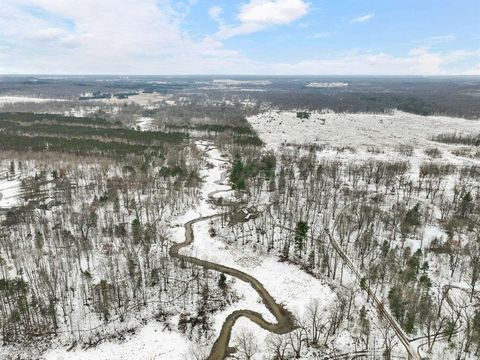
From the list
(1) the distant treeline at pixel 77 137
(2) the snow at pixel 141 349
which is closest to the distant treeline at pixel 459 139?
(1) the distant treeline at pixel 77 137

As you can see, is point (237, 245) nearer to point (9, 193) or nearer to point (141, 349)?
point (141, 349)

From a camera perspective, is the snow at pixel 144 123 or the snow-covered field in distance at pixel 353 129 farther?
the snow at pixel 144 123

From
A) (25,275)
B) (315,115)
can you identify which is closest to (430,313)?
(25,275)

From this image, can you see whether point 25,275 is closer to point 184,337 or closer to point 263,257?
point 184,337

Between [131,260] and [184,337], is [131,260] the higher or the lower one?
the higher one

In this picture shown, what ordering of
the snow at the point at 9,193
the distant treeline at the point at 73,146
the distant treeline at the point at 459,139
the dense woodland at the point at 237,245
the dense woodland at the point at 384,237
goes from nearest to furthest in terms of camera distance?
the dense woodland at the point at 237,245
the dense woodland at the point at 384,237
the snow at the point at 9,193
the distant treeline at the point at 73,146
the distant treeline at the point at 459,139

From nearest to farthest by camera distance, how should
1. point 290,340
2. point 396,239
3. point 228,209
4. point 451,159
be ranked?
point 290,340 → point 396,239 → point 228,209 → point 451,159

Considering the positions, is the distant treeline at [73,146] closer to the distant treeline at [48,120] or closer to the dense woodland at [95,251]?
the dense woodland at [95,251]
